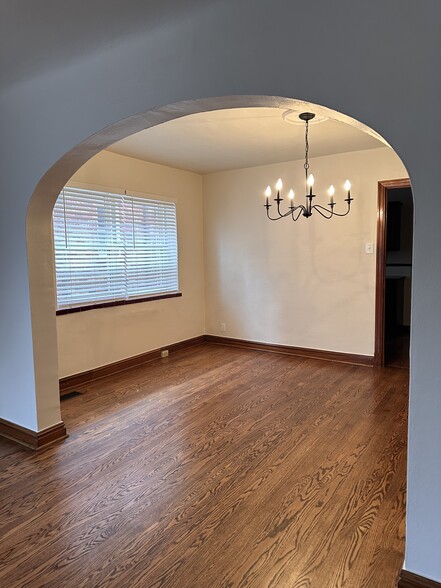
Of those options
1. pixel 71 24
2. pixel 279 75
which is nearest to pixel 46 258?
pixel 71 24

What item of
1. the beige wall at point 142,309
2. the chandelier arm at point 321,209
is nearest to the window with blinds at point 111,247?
the beige wall at point 142,309

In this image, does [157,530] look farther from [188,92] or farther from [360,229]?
[360,229]

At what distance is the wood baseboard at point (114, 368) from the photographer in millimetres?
3943

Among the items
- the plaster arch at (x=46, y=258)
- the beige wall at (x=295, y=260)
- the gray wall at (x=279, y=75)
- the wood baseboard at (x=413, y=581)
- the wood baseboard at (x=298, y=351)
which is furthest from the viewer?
the wood baseboard at (x=298, y=351)

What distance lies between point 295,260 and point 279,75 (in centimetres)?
343

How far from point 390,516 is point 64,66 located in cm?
296

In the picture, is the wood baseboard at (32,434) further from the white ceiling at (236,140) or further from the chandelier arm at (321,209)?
the chandelier arm at (321,209)

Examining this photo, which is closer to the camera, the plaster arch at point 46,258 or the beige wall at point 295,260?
the plaster arch at point 46,258

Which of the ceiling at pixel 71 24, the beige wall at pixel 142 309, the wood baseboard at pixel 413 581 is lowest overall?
the wood baseboard at pixel 413 581

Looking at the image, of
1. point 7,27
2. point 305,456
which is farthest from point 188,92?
point 305,456

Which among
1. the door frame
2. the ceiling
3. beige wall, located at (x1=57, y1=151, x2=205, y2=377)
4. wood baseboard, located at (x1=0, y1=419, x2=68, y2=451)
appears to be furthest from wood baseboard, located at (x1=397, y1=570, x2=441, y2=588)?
beige wall, located at (x1=57, y1=151, x2=205, y2=377)

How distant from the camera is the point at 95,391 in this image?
387 centimetres

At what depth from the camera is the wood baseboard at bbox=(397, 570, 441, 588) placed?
1489mm

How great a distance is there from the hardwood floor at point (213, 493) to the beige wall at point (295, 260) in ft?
4.15
